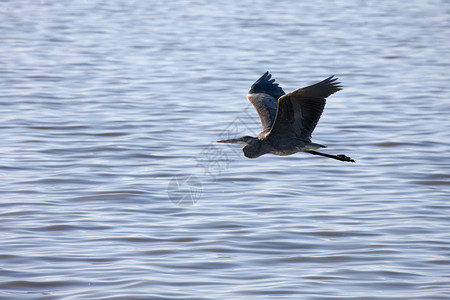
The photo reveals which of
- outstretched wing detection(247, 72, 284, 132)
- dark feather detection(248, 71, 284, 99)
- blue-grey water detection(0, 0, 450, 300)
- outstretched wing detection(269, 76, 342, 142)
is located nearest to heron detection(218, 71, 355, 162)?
outstretched wing detection(269, 76, 342, 142)

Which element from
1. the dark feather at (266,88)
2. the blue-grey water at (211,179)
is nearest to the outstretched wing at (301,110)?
the blue-grey water at (211,179)

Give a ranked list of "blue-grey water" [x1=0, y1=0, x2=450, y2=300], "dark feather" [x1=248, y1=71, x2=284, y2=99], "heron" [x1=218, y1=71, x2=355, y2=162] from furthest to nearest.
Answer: "dark feather" [x1=248, y1=71, x2=284, y2=99] < "heron" [x1=218, y1=71, x2=355, y2=162] < "blue-grey water" [x1=0, y1=0, x2=450, y2=300]

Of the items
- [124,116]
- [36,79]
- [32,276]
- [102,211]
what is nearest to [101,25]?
[36,79]

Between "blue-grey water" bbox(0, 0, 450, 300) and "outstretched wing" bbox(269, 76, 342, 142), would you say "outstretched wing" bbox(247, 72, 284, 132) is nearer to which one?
"outstretched wing" bbox(269, 76, 342, 142)

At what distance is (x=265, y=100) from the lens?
8539 millimetres

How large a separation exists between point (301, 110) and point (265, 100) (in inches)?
47.6

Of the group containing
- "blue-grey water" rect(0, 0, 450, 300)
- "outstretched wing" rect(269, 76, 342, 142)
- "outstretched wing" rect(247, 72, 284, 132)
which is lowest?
"blue-grey water" rect(0, 0, 450, 300)

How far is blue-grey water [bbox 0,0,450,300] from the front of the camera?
696 cm

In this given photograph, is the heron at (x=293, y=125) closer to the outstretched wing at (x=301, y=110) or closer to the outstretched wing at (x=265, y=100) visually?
the outstretched wing at (x=301, y=110)

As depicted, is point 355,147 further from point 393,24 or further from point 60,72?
point 393,24

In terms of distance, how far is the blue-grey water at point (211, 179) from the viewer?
6.96m

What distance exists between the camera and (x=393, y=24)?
24766 millimetres

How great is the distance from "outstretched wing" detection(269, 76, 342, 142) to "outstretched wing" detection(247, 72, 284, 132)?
22.3 inches

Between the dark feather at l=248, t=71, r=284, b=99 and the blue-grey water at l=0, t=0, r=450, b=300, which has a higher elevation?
the dark feather at l=248, t=71, r=284, b=99
